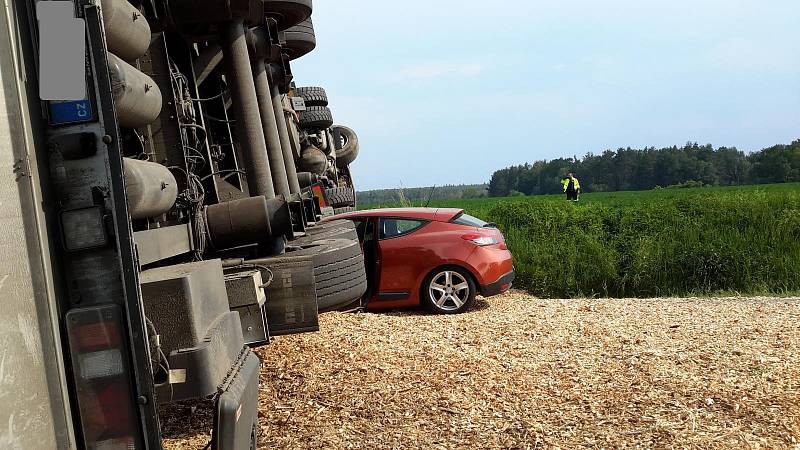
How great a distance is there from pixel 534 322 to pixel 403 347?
1982mm

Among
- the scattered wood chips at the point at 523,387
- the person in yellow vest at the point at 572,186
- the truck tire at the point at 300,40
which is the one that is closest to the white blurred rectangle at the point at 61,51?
the scattered wood chips at the point at 523,387

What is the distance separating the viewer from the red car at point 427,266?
10688 mm

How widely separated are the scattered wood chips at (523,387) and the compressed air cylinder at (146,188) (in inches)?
76.1

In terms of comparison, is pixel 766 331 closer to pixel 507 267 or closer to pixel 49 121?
pixel 507 267

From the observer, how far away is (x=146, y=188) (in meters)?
3.57

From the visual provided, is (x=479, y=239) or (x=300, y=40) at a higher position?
(x=300, y=40)

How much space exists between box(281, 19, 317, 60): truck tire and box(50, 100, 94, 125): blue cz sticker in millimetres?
6253

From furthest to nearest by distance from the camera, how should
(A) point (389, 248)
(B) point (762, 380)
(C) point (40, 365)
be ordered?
(A) point (389, 248), (B) point (762, 380), (C) point (40, 365)

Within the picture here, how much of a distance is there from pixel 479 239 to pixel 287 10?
473cm

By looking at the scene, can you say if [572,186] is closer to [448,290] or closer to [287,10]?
[448,290]

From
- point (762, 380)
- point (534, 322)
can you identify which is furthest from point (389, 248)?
point (762, 380)

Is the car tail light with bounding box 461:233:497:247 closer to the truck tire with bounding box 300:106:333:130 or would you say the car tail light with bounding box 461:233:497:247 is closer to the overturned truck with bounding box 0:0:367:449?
the truck tire with bounding box 300:106:333:130

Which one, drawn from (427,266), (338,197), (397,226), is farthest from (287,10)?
(338,197)

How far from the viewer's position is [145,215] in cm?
379
